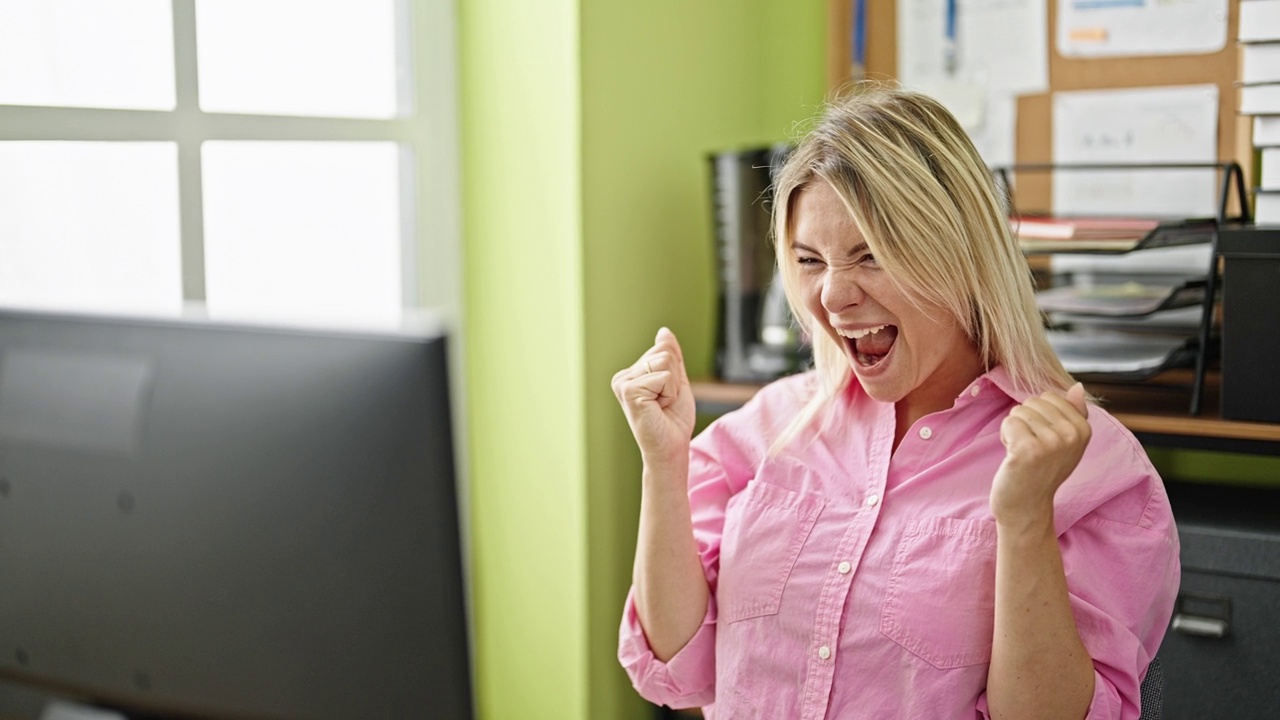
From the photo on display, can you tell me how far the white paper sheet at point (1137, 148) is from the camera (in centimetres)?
207

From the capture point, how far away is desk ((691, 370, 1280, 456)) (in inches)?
64.6

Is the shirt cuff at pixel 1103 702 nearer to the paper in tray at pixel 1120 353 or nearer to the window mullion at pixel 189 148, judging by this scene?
the paper in tray at pixel 1120 353

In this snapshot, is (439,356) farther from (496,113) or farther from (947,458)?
(496,113)

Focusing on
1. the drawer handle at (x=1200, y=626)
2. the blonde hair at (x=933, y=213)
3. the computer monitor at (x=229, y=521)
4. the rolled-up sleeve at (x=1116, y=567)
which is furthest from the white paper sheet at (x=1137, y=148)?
the computer monitor at (x=229, y=521)

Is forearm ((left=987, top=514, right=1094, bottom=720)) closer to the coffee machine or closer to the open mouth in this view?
the open mouth

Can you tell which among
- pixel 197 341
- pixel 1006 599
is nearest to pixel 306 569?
pixel 197 341

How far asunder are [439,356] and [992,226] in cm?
77

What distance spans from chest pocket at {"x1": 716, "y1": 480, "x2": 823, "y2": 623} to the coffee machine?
0.69m

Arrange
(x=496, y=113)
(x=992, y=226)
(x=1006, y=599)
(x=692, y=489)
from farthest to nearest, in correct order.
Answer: (x=496, y=113) → (x=692, y=489) → (x=992, y=226) → (x=1006, y=599)

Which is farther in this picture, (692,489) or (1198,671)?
(1198,671)

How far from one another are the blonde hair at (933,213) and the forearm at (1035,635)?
0.22m

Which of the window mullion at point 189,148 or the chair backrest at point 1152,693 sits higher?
the window mullion at point 189,148

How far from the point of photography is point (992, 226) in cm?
131

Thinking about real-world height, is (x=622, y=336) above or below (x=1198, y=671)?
above
